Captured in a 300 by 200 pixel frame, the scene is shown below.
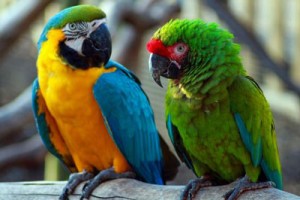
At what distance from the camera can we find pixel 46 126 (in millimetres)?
2156

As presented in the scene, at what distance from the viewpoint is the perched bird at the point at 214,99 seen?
180 cm

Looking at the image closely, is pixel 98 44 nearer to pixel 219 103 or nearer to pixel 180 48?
pixel 180 48

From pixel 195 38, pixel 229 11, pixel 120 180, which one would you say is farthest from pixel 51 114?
pixel 229 11

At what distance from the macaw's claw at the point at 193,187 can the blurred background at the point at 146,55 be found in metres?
1.11

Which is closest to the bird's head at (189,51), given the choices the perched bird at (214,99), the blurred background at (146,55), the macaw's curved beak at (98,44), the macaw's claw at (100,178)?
the perched bird at (214,99)

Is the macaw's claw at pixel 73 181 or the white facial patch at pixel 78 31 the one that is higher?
the white facial patch at pixel 78 31

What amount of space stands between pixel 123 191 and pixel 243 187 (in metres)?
0.33

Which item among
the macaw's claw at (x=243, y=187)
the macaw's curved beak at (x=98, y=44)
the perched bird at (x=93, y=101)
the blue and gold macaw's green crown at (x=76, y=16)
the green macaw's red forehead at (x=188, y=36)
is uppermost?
the blue and gold macaw's green crown at (x=76, y=16)

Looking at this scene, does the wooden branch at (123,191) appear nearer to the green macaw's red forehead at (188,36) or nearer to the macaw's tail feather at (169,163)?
the macaw's tail feather at (169,163)

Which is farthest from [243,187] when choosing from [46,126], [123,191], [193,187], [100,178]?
[46,126]

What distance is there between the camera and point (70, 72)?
204 cm

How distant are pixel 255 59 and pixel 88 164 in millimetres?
1735

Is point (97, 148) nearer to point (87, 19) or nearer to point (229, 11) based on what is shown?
point (87, 19)

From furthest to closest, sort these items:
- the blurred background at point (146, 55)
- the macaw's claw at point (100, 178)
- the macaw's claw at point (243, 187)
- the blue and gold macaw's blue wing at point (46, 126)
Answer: the blurred background at point (146, 55), the blue and gold macaw's blue wing at point (46, 126), the macaw's claw at point (100, 178), the macaw's claw at point (243, 187)
